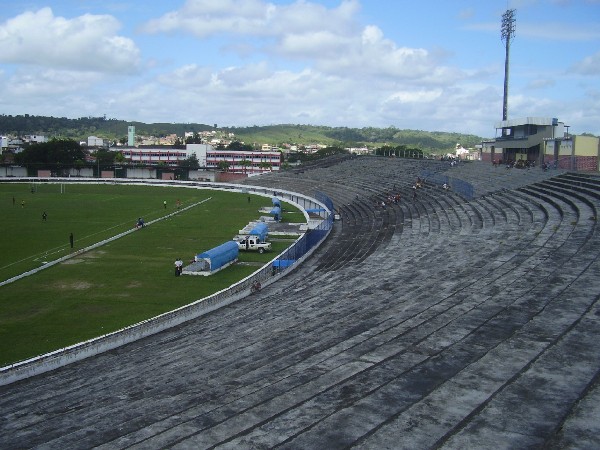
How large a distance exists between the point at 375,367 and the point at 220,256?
2082 cm

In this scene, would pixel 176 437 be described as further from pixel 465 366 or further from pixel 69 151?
pixel 69 151

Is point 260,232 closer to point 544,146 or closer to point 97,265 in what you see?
point 97,265

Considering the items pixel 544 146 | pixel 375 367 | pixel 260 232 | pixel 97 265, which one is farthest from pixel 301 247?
pixel 544 146

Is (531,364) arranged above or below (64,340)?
above

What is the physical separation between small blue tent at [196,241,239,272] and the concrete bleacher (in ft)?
18.4

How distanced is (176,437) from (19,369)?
806cm

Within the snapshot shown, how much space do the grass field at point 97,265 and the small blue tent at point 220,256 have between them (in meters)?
0.55

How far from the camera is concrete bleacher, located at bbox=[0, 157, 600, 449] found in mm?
10008

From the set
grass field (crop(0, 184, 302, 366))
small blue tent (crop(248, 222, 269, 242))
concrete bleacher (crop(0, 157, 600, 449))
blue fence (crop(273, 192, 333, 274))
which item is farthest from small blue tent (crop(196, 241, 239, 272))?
concrete bleacher (crop(0, 157, 600, 449))

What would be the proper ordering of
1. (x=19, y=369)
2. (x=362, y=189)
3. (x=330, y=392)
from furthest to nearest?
(x=362, y=189) < (x=19, y=369) < (x=330, y=392)

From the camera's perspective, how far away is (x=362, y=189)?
66.0 m

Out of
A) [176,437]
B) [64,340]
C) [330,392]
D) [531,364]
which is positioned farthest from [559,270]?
[64,340]

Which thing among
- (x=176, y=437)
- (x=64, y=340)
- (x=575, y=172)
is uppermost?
(x=575, y=172)

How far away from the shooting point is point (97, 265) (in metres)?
34.0
